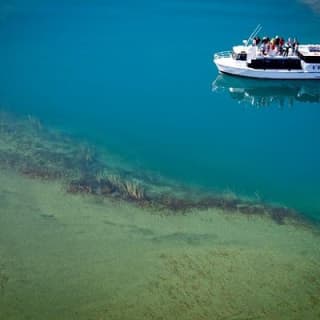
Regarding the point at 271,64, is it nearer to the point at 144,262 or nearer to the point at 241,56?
the point at 241,56

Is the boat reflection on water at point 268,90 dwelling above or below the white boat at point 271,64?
below

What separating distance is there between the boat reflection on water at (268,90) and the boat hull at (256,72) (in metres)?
0.25

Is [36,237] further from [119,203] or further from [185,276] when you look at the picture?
[185,276]

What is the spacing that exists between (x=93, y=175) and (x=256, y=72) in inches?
434

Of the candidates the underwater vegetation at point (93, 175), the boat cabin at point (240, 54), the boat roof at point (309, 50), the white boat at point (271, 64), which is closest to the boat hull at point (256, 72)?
the white boat at point (271, 64)

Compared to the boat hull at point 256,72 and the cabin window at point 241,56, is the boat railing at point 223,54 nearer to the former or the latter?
the boat hull at point 256,72

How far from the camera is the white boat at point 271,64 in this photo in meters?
23.1

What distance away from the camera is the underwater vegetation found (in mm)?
14062

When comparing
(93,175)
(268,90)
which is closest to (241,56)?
(268,90)

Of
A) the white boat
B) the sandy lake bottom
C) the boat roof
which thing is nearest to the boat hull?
the white boat

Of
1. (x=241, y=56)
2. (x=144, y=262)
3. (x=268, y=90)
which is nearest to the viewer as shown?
(x=144, y=262)

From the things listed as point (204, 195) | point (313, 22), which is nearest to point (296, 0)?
point (313, 22)

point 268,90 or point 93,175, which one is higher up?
point 268,90

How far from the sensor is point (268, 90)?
22906mm
